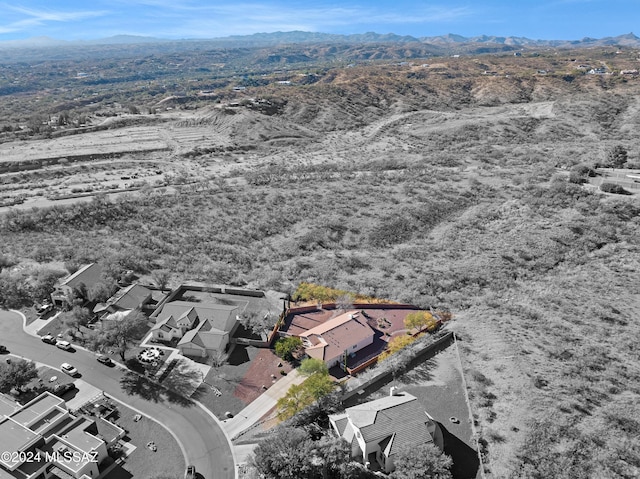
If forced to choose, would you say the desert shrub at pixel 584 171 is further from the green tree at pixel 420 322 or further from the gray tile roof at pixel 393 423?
the gray tile roof at pixel 393 423

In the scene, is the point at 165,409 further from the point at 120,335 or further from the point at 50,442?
the point at 120,335

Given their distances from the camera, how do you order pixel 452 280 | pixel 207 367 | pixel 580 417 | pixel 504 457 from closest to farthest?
pixel 504 457 → pixel 580 417 → pixel 207 367 → pixel 452 280

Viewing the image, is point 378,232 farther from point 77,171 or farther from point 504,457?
point 77,171

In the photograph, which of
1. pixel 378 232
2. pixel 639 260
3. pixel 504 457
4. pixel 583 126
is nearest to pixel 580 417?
pixel 504 457

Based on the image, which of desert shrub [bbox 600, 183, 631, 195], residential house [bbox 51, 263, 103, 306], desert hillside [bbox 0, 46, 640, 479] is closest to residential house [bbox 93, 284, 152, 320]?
residential house [bbox 51, 263, 103, 306]

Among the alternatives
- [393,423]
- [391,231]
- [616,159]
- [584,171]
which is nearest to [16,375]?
[393,423]

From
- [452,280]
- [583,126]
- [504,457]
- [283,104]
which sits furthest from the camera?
[283,104]
